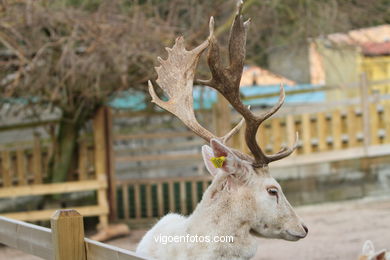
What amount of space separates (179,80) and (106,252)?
205 cm

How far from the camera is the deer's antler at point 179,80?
4863 millimetres

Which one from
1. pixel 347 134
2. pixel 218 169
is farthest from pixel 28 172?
pixel 218 169

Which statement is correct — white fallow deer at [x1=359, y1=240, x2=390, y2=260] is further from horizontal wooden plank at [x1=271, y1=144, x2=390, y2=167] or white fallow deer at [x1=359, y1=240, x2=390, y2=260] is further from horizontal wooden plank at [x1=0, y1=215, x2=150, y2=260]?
horizontal wooden plank at [x1=271, y1=144, x2=390, y2=167]

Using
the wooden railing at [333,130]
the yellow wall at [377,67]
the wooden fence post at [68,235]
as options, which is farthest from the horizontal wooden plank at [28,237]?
the yellow wall at [377,67]

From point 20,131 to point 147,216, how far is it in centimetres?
303

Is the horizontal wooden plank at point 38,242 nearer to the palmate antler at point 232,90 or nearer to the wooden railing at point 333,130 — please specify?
the palmate antler at point 232,90

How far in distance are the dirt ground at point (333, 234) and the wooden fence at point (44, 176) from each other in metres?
0.70

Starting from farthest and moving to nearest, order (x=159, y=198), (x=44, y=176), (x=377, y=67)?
(x=377, y=67) < (x=159, y=198) < (x=44, y=176)

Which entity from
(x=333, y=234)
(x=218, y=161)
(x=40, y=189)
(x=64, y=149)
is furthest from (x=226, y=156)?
(x=64, y=149)

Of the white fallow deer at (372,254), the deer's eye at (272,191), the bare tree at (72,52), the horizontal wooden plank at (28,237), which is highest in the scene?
the bare tree at (72,52)

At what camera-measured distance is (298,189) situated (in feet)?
40.5

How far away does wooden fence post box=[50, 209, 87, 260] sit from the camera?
3422mm

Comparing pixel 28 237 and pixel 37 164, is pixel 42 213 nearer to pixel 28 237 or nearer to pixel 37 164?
pixel 37 164

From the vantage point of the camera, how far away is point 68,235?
344 cm
